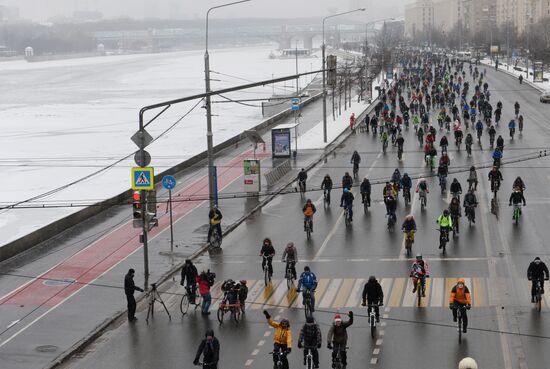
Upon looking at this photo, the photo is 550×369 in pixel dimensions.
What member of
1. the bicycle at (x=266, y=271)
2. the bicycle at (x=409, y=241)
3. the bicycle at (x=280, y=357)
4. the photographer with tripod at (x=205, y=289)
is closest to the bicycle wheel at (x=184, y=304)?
the photographer with tripod at (x=205, y=289)

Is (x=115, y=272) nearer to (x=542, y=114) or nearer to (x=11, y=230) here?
(x=11, y=230)

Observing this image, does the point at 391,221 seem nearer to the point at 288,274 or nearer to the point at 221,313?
the point at 288,274

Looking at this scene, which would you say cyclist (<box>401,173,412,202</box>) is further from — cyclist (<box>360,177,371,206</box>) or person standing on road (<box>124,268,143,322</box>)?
person standing on road (<box>124,268,143,322</box>)

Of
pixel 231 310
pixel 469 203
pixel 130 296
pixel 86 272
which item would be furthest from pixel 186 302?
pixel 469 203

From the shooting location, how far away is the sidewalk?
19250mm

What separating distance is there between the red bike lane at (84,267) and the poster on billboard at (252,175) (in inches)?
75.0

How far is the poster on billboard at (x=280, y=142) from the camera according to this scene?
1897 inches

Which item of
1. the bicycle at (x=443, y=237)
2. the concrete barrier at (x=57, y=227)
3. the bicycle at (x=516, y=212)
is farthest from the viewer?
the bicycle at (x=516, y=212)

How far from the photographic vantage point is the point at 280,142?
159 feet

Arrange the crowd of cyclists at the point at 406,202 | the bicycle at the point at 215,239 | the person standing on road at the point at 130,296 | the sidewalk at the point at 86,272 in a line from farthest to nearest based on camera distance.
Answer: the bicycle at the point at 215,239 < the person standing on road at the point at 130,296 < the sidewalk at the point at 86,272 < the crowd of cyclists at the point at 406,202

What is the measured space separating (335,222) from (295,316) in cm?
A: 1137

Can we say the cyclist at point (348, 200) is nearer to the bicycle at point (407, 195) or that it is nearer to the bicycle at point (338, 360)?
the bicycle at point (407, 195)

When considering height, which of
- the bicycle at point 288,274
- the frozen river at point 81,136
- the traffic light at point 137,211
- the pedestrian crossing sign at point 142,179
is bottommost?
the frozen river at point 81,136

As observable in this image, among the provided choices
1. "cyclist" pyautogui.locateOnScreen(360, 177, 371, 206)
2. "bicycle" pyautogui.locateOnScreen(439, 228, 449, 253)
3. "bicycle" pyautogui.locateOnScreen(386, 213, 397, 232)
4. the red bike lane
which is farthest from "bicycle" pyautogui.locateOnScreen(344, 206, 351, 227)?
the red bike lane
